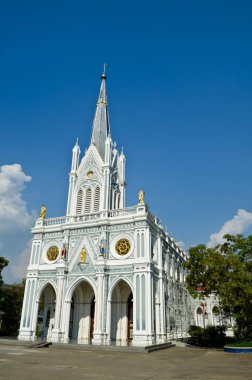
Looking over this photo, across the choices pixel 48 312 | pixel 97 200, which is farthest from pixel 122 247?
pixel 48 312

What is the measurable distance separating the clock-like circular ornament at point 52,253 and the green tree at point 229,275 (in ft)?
40.7

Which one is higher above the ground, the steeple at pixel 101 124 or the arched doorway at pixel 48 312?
the steeple at pixel 101 124

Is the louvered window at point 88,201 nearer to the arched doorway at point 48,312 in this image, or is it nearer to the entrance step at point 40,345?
the arched doorway at point 48,312

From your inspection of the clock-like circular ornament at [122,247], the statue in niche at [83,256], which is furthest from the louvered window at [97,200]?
the clock-like circular ornament at [122,247]

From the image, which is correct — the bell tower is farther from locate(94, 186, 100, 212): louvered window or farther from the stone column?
the stone column

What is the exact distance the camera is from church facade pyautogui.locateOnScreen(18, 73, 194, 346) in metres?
25.6

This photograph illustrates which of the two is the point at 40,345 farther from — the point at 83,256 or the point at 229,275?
the point at 229,275

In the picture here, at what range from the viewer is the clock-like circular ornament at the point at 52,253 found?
3003cm

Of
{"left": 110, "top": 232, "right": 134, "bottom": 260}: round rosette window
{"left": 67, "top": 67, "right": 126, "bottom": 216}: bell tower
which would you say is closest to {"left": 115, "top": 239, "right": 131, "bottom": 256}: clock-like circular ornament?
{"left": 110, "top": 232, "right": 134, "bottom": 260}: round rosette window

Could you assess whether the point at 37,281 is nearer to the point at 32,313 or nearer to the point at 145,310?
the point at 32,313

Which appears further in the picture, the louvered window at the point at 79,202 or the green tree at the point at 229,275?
the louvered window at the point at 79,202

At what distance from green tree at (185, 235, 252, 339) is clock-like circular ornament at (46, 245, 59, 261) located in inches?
488

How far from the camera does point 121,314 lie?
1112 inches

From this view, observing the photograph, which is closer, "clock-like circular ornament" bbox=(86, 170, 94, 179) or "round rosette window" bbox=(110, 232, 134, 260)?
"round rosette window" bbox=(110, 232, 134, 260)
